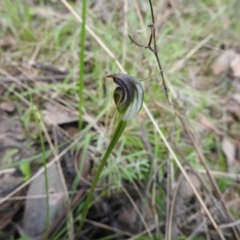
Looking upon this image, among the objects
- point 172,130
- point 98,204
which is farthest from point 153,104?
point 98,204

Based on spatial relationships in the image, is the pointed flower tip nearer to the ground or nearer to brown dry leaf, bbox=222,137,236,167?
the ground

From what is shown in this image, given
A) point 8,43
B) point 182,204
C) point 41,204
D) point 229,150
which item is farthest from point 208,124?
point 8,43

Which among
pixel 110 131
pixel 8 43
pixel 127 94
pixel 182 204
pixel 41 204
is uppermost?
pixel 8 43

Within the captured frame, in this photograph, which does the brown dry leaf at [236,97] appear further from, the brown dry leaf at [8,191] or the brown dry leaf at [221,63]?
the brown dry leaf at [8,191]

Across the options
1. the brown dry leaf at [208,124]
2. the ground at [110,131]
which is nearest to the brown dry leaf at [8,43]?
the ground at [110,131]

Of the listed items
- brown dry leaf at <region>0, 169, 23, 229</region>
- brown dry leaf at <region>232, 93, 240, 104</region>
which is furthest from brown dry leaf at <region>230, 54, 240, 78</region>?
brown dry leaf at <region>0, 169, 23, 229</region>

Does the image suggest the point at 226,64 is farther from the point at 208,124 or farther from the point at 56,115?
the point at 56,115
